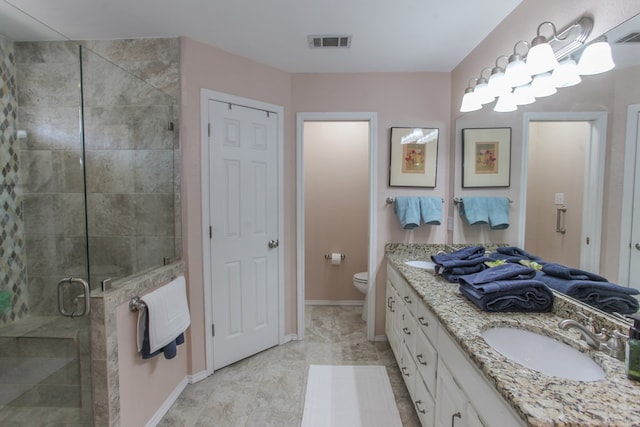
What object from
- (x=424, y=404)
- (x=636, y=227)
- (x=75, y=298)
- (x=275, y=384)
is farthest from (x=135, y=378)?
(x=636, y=227)

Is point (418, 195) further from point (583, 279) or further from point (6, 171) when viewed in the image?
point (6, 171)

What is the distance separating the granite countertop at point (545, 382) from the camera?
2.13 ft

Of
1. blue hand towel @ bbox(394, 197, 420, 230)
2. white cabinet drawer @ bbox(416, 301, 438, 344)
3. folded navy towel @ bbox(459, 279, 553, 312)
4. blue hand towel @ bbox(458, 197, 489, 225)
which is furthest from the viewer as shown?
blue hand towel @ bbox(394, 197, 420, 230)

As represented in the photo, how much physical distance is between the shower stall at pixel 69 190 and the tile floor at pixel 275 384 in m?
0.64

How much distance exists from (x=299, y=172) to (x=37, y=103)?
1.82 meters

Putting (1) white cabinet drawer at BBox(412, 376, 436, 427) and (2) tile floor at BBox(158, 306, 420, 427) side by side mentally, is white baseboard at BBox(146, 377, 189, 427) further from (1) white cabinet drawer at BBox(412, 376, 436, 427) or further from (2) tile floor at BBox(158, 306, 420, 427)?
(1) white cabinet drawer at BBox(412, 376, 436, 427)

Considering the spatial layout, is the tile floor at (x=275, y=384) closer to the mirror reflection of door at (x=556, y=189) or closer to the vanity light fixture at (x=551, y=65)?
the mirror reflection of door at (x=556, y=189)

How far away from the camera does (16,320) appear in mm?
1688

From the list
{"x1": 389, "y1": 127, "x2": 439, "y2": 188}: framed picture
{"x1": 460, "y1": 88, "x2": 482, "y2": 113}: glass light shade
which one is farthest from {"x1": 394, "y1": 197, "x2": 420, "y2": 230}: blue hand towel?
{"x1": 460, "y1": 88, "x2": 482, "y2": 113}: glass light shade

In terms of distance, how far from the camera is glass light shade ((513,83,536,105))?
4.94ft

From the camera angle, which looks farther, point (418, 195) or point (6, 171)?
point (418, 195)

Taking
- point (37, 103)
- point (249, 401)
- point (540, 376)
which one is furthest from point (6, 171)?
point (540, 376)

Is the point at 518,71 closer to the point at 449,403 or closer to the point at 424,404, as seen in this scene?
the point at 449,403

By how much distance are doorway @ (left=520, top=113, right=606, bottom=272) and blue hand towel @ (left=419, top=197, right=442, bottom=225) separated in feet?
2.41
